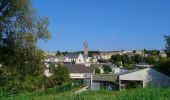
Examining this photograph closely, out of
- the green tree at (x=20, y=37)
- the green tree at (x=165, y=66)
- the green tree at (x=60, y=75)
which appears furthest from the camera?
the green tree at (x=60, y=75)

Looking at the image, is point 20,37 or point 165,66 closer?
point 20,37

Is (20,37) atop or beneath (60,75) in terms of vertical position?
atop

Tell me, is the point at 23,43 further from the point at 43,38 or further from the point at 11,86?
the point at 11,86

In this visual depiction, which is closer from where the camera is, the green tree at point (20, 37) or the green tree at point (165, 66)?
the green tree at point (20, 37)

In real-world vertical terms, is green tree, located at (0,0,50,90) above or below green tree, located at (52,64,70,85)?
above

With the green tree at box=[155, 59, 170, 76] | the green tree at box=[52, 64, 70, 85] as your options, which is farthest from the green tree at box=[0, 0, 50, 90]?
the green tree at box=[52, 64, 70, 85]

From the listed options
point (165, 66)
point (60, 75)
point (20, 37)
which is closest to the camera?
point (20, 37)

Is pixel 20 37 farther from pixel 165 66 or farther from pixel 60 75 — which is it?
pixel 60 75

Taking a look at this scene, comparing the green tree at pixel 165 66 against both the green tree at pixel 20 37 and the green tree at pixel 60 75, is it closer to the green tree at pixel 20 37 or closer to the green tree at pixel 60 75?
the green tree at pixel 60 75

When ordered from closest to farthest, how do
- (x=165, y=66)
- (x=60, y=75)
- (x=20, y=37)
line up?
(x=20, y=37) → (x=165, y=66) → (x=60, y=75)

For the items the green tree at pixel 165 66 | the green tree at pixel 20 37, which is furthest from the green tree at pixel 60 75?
the green tree at pixel 20 37

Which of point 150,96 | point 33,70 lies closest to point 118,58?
point 33,70

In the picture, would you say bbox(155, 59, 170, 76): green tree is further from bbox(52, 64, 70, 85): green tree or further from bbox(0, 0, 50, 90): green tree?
bbox(0, 0, 50, 90): green tree

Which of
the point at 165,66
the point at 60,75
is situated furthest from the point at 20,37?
the point at 60,75
